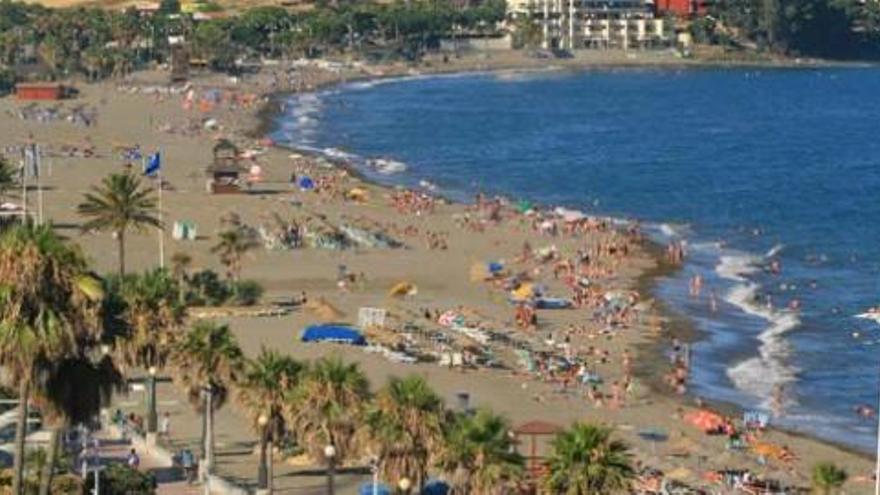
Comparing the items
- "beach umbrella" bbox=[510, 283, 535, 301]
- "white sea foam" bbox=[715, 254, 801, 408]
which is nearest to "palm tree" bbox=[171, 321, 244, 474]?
"white sea foam" bbox=[715, 254, 801, 408]

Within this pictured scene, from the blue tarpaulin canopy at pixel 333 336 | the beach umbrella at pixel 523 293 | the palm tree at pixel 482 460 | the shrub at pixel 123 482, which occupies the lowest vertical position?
the beach umbrella at pixel 523 293

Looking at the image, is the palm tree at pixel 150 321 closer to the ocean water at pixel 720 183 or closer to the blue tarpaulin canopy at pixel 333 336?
the blue tarpaulin canopy at pixel 333 336

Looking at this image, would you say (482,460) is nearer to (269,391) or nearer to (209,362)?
(269,391)

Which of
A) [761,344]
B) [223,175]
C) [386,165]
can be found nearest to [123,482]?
[761,344]

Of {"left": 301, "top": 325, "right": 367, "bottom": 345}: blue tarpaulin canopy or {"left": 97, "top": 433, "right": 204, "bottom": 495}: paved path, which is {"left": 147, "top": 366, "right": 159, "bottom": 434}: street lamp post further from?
{"left": 301, "top": 325, "right": 367, "bottom": 345}: blue tarpaulin canopy

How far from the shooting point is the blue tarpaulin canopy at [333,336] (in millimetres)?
63281

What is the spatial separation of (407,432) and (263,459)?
523 cm

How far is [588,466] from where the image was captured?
111 feet

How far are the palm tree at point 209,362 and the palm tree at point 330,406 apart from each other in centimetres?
381

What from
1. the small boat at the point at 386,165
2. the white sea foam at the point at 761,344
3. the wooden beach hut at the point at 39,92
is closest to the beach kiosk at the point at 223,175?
the small boat at the point at 386,165

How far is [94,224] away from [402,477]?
31367 mm

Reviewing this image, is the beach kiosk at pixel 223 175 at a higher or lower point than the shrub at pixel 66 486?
lower

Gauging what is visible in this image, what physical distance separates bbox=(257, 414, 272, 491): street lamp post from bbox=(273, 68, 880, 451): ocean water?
1774 cm

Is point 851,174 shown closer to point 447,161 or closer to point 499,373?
point 447,161
